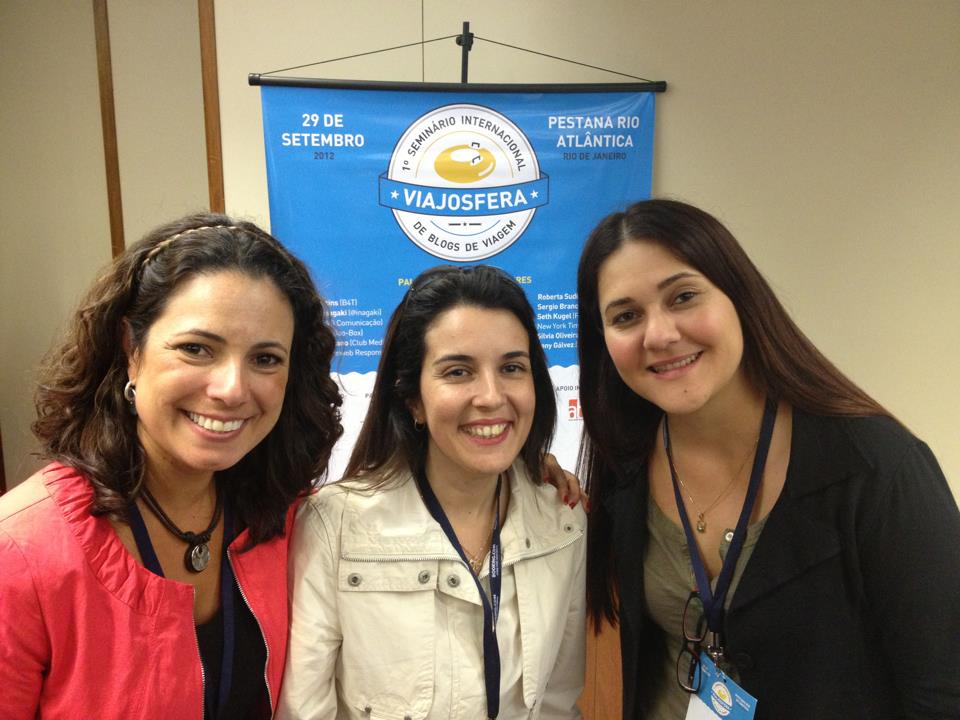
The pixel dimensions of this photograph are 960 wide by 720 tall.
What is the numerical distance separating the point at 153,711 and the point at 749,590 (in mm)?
1159

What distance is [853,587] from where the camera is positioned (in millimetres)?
1323

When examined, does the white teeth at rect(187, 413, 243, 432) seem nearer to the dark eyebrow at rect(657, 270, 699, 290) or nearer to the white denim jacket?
the white denim jacket

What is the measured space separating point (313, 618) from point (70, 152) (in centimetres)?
299

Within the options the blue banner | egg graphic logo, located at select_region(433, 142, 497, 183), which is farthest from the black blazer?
egg graphic logo, located at select_region(433, 142, 497, 183)

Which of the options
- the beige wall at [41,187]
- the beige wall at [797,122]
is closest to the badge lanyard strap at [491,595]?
the beige wall at [797,122]

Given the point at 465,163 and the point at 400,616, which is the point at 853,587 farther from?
the point at 465,163

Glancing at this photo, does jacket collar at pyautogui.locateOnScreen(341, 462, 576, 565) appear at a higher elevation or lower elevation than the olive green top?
higher

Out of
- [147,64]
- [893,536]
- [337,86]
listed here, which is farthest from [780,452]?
[147,64]

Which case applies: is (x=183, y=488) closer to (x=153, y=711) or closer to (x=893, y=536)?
(x=153, y=711)

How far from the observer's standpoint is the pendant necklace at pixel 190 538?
133 cm

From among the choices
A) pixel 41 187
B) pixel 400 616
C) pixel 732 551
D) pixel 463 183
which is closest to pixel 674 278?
pixel 732 551

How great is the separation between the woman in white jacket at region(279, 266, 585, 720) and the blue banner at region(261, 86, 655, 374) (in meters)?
1.38

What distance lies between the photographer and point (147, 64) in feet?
10.7

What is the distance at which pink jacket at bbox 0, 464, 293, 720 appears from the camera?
3.62 feet
